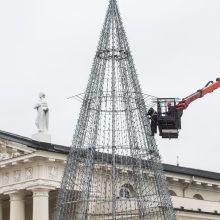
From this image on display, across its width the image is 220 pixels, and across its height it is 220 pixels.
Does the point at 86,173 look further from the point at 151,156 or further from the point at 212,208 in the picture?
the point at 212,208

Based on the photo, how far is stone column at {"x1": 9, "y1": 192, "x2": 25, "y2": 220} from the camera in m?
43.5

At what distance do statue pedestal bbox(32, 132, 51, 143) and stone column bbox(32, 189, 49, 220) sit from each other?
3490 millimetres

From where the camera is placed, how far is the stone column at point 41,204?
41781 mm

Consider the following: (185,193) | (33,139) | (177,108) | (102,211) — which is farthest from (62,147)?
(177,108)

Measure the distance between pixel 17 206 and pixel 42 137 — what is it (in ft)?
14.9

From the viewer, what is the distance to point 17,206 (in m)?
43.8

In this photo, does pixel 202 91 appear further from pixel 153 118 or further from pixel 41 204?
pixel 41 204

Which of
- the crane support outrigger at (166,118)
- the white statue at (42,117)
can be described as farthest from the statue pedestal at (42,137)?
the crane support outrigger at (166,118)

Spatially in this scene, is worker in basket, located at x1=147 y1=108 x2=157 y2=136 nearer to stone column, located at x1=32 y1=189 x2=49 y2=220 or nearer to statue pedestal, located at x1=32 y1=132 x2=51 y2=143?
stone column, located at x1=32 y1=189 x2=49 y2=220

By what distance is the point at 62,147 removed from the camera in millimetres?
46281

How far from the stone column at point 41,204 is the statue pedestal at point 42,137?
3490 millimetres

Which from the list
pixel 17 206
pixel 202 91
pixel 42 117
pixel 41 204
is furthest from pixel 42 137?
pixel 202 91

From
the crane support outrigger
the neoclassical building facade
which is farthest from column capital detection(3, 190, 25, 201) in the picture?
the crane support outrigger

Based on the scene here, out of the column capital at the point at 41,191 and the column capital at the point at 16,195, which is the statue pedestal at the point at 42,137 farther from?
the column capital at the point at 16,195
